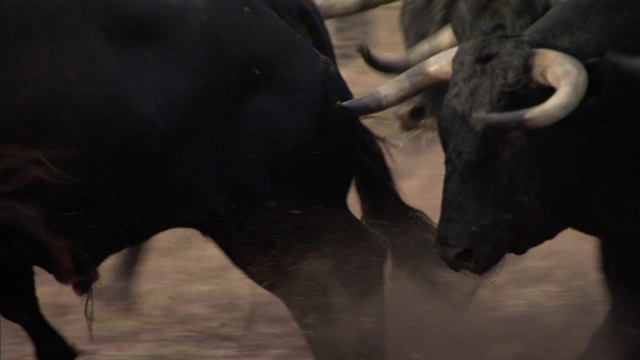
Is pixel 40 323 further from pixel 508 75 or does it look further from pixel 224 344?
pixel 508 75

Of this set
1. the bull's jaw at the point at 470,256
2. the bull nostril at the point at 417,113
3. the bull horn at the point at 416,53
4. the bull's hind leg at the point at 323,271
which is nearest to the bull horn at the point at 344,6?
the bull horn at the point at 416,53

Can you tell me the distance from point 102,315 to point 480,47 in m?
2.54

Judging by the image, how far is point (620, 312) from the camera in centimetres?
580

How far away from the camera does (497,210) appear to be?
5.13 meters

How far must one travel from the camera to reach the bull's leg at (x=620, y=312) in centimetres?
573

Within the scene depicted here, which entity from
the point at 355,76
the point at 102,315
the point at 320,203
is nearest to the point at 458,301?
the point at 320,203

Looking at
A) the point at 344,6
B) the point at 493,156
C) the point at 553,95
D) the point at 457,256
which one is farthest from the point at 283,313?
the point at 553,95

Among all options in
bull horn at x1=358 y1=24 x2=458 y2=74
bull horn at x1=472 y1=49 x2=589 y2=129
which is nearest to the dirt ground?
bull horn at x1=358 y1=24 x2=458 y2=74

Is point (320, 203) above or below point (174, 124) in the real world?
below

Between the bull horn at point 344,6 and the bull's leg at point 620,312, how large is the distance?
1.43 meters

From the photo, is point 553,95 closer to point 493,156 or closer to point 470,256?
point 493,156

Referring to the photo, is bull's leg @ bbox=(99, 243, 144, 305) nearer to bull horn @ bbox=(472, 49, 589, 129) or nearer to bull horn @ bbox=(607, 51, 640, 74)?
bull horn @ bbox=(472, 49, 589, 129)

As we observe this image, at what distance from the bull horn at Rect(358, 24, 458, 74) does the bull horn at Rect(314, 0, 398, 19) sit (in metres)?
0.25

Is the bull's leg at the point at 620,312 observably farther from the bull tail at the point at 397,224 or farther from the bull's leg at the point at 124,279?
the bull's leg at the point at 124,279
